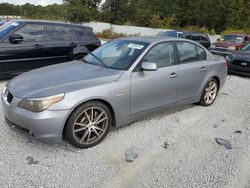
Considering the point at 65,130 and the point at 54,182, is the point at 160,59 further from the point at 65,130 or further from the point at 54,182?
the point at 54,182

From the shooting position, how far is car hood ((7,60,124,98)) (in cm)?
334

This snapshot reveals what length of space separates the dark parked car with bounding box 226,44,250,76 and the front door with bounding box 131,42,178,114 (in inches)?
198

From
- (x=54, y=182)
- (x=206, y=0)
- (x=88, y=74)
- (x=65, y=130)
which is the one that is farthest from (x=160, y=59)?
(x=206, y=0)

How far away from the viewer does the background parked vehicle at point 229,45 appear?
1234 centimetres

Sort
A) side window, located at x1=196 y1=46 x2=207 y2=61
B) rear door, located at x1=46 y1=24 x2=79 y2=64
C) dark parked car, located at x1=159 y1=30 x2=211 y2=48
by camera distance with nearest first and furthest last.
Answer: side window, located at x1=196 y1=46 x2=207 y2=61 → rear door, located at x1=46 y1=24 x2=79 y2=64 → dark parked car, located at x1=159 y1=30 x2=211 y2=48

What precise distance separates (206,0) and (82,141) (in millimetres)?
45674

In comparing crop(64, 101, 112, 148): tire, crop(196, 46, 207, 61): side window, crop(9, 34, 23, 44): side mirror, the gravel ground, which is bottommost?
the gravel ground

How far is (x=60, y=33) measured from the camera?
722cm

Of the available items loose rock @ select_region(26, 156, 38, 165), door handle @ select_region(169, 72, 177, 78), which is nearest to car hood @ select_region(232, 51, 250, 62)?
door handle @ select_region(169, 72, 177, 78)

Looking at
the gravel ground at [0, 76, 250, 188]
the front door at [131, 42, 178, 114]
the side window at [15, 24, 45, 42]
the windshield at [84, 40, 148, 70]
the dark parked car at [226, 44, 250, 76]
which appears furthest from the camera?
the dark parked car at [226, 44, 250, 76]

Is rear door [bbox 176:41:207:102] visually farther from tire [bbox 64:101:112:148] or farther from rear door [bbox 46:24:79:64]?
rear door [bbox 46:24:79:64]

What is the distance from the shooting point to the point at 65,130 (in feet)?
11.1

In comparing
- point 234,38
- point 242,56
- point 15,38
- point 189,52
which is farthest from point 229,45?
point 15,38

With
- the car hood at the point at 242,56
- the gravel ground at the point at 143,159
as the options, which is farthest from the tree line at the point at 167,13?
the gravel ground at the point at 143,159
